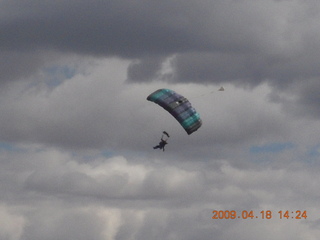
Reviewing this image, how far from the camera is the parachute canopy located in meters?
82.1

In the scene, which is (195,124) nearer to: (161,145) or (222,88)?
(161,145)

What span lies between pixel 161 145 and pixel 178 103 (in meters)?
8.73

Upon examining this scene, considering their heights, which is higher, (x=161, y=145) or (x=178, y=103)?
(x=178, y=103)

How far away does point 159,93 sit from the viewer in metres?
85.6

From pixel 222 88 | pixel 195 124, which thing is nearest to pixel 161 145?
pixel 195 124

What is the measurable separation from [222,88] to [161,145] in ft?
62.3

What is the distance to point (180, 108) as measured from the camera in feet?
273

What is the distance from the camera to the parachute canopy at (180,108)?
3231 inches

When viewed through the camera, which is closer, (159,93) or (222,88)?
(222,88)

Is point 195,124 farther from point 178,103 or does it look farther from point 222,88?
point 222,88

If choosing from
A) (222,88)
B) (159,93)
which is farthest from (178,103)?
(222,88)

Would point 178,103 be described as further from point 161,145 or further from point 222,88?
point 222,88

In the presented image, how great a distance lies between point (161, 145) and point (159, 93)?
34.3 feet

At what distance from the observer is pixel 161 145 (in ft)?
271
